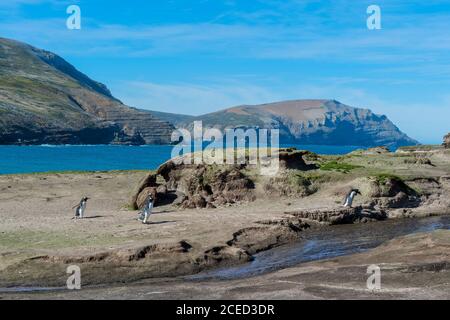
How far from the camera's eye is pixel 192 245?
24984 mm

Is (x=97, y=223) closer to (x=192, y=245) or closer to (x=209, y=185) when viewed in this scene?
(x=192, y=245)

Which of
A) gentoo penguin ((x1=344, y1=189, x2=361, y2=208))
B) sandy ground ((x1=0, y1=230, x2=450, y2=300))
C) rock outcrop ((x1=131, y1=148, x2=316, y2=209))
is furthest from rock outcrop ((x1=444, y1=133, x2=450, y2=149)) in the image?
sandy ground ((x1=0, y1=230, x2=450, y2=300))

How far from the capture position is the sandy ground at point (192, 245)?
1809cm

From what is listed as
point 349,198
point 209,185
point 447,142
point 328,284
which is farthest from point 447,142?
point 328,284

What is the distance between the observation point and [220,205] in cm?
3819

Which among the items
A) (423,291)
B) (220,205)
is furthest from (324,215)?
(423,291)

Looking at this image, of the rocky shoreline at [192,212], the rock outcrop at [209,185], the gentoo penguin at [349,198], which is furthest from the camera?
the rock outcrop at [209,185]

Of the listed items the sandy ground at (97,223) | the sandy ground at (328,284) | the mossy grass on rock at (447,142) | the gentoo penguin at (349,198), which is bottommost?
the sandy ground at (328,284)

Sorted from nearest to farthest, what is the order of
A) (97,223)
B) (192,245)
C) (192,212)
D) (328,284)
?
(328,284), (192,245), (97,223), (192,212)

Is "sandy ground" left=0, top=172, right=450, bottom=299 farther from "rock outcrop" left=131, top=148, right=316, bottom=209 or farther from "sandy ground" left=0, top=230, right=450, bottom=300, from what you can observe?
"rock outcrop" left=131, top=148, right=316, bottom=209

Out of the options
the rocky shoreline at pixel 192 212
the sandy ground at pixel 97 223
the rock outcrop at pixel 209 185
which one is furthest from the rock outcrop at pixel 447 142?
the sandy ground at pixel 97 223

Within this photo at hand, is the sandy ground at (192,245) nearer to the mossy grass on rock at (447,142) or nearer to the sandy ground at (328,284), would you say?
the sandy ground at (328,284)

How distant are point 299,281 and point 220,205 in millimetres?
18969
